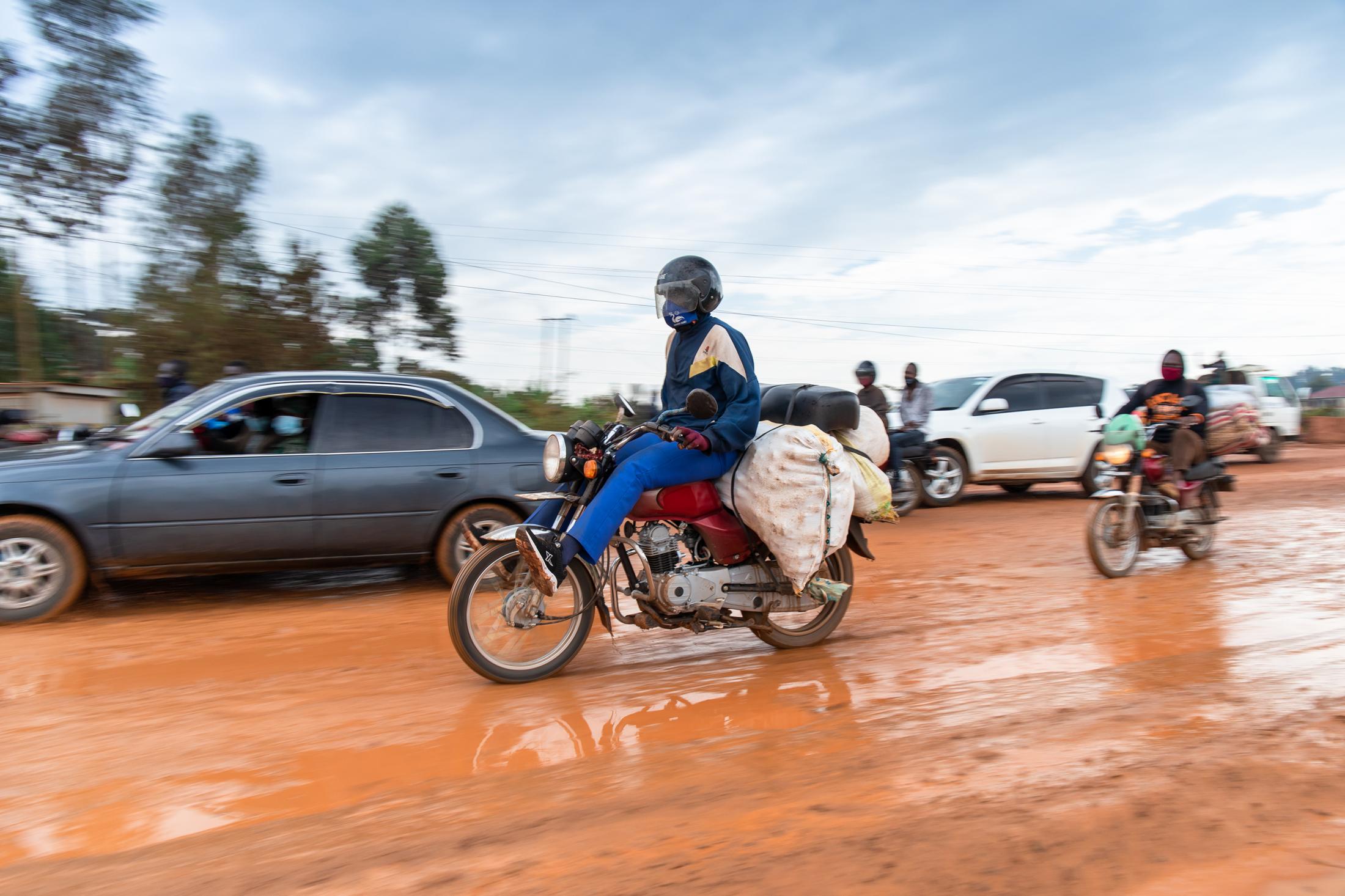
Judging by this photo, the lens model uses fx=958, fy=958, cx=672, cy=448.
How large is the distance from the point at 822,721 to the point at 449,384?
4165 mm

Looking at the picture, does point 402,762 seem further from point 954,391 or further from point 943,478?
point 954,391

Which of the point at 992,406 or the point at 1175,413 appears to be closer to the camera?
the point at 1175,413

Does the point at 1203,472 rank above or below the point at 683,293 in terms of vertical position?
below

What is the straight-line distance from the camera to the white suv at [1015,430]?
11727 millimetres

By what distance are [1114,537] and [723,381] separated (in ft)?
13.6

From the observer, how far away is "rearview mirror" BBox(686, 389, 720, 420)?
13.3 feet

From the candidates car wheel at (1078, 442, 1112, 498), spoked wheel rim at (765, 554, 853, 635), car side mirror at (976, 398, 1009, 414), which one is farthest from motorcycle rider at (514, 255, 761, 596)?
car wheel at (1078, 442, 1112, 498)

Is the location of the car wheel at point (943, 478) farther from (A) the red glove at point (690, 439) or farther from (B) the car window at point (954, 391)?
(A) the red glove at point (690, 439)

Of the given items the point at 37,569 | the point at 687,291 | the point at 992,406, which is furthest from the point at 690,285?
the point at 992,406

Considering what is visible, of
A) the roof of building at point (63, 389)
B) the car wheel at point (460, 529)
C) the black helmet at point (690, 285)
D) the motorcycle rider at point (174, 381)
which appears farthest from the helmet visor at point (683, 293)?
the roof of building at point (63, 389)

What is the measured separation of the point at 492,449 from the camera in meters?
6.81

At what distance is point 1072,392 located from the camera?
12359 mm

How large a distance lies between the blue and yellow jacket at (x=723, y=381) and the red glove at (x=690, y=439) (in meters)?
0.07

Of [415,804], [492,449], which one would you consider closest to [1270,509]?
[492,449]
